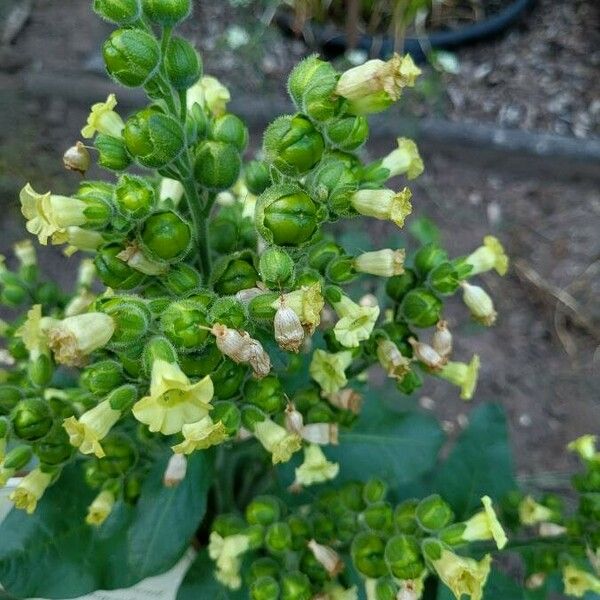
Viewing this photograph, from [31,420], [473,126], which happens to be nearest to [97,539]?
[31,420]

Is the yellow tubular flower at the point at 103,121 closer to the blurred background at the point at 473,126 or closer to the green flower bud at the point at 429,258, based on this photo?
the green flower bud at the point at 429,258

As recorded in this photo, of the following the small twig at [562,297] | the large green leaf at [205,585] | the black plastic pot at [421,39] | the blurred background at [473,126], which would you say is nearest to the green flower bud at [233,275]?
the large green leaf at [205,585]

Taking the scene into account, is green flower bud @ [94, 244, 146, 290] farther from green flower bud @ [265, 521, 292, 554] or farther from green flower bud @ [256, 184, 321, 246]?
green flower bud @ [265, 521, 292, 554]

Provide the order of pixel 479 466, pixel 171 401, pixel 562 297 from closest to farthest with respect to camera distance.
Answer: pixel 171 401 < pixel 479 466 < pixel 562 297

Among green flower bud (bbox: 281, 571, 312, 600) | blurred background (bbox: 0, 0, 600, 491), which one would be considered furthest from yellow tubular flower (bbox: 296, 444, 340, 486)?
blurred background (bbox: 0, 0, 600, 491)

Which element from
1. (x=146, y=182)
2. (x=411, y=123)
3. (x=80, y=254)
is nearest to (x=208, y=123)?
(x=146, y=182)

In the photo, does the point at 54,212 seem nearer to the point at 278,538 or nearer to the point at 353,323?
the point at 353,323
